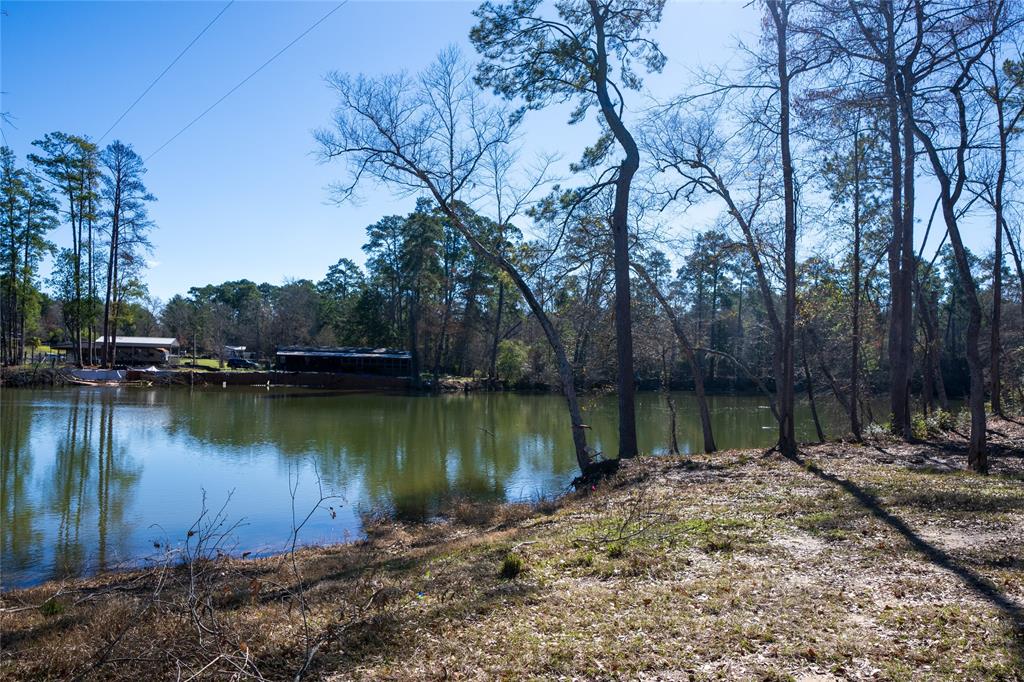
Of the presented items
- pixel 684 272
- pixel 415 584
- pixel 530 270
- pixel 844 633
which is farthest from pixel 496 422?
pixel 844 633

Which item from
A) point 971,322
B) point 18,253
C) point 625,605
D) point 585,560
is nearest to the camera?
point 625,605

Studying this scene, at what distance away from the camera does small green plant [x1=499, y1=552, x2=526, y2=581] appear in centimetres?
586

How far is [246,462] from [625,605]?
53.3 ft

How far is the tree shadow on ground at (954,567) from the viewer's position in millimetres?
4047

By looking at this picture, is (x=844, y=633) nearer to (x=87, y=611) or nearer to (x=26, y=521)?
(x=87, y=611)

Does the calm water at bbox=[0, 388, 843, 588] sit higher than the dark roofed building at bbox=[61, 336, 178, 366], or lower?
lower

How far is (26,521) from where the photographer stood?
12.1 metres

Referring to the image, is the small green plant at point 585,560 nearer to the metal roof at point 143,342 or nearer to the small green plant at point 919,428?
the small green plant at point 919,428

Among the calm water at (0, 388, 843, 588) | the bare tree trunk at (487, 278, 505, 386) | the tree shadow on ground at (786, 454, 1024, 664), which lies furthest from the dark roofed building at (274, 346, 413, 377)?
the tree shadow on ground at (786, 454, 1024, 664)


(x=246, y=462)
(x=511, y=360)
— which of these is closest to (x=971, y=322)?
(x=246, y=462)

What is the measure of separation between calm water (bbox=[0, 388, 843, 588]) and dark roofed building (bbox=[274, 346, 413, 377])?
17.4 m

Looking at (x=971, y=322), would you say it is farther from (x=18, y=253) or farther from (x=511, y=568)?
(x=18, y=253)

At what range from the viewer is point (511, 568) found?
5.92 metres

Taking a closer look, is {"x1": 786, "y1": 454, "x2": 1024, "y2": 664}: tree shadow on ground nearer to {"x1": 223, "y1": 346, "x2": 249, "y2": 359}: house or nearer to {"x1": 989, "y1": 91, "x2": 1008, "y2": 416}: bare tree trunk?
{"x1": 989, "y1": 91, "x2": 1008, "y2": 416}: bare tree trunk
